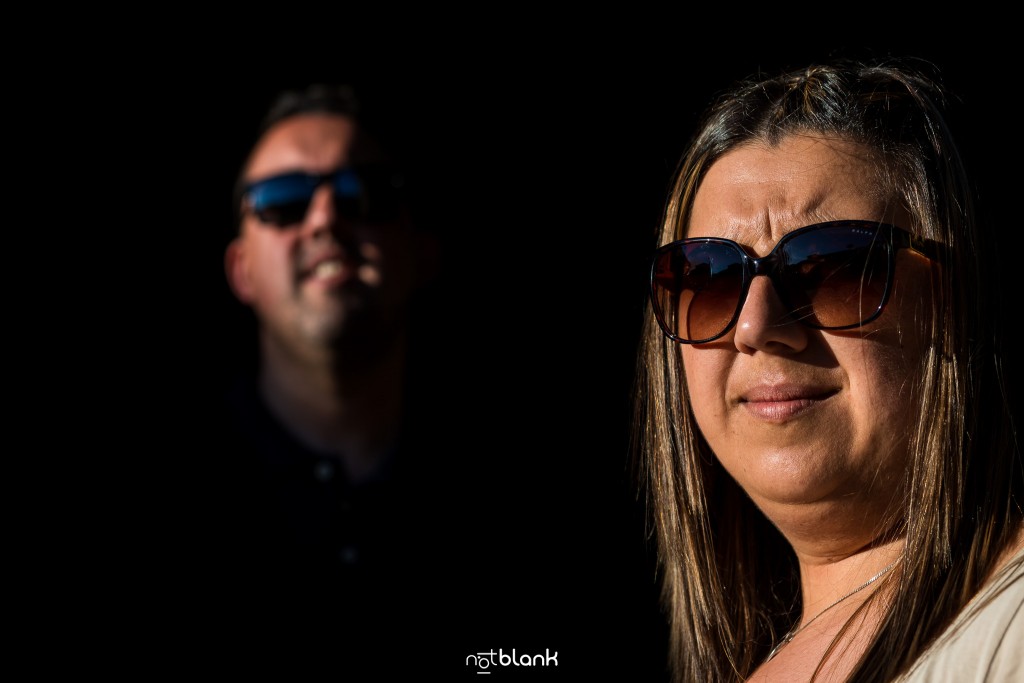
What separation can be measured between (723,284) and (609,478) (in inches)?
87.2

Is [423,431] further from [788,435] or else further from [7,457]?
[788,435]

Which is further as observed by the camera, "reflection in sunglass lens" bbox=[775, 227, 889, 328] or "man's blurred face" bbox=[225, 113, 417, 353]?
"man's blurred face" bbox=[225, 113, 417, 353]

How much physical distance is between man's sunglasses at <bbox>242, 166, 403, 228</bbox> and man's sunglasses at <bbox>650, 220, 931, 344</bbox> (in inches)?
82.8

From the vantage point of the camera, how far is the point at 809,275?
5.35ft

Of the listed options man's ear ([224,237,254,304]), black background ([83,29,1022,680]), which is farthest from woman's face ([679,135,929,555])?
man's ear ([224,237,254,304])

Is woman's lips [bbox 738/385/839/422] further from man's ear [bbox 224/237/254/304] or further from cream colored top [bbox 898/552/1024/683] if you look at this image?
man's ear [bbox 224/237/254/304]

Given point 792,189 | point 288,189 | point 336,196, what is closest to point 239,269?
point 288,189

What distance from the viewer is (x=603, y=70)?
13.6ft

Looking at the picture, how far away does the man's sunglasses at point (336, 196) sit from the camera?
3.70m

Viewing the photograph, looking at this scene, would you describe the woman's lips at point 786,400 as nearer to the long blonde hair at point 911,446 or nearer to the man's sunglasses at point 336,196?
the long blonde hair at point 911,446

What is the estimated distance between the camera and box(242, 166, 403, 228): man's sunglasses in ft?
12.1

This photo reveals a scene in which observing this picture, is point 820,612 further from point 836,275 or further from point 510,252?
point 510,252

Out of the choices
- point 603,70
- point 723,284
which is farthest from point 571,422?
point 723,284

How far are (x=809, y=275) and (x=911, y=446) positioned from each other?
0.30 metres
